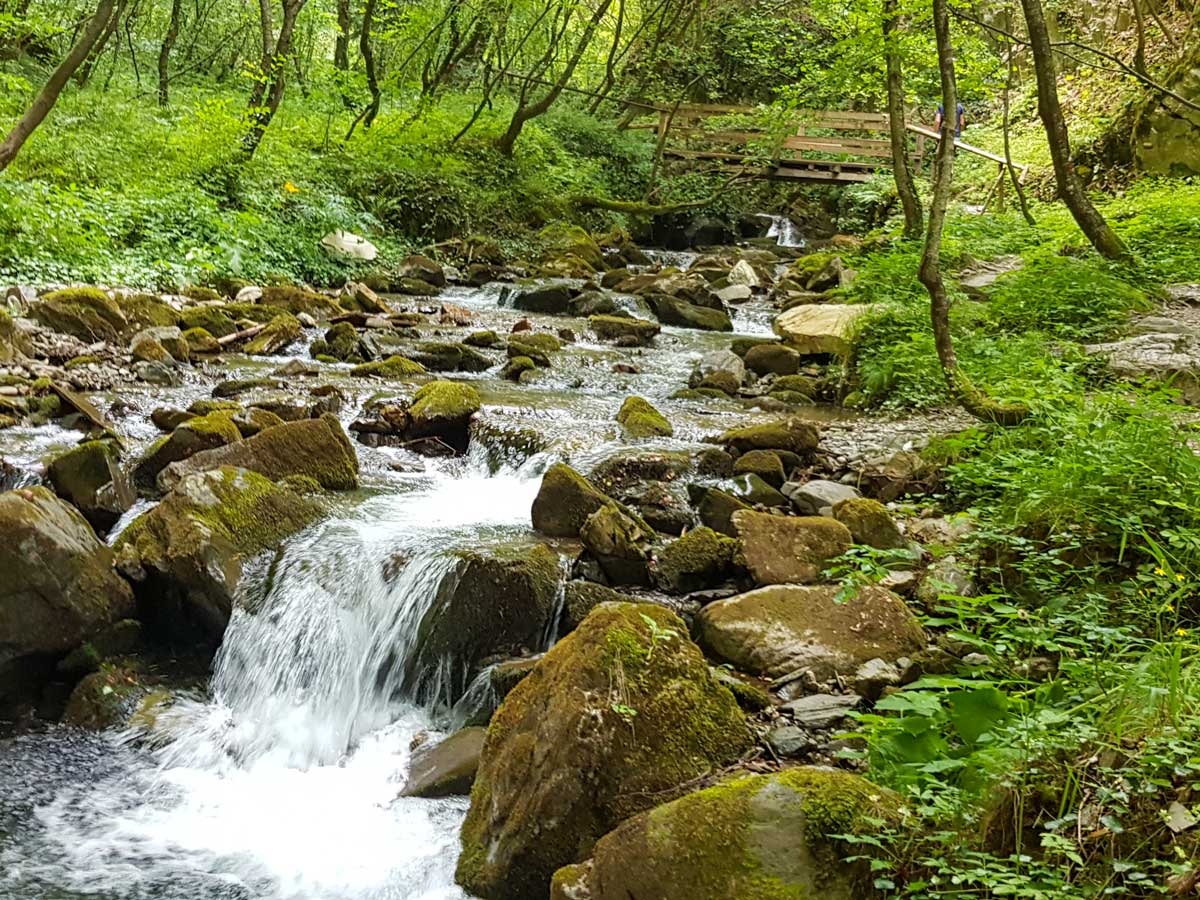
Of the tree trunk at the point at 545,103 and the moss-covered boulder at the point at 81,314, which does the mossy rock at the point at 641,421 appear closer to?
the moss-covered boulder at the point at 81,314

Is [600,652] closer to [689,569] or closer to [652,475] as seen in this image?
[689,569]

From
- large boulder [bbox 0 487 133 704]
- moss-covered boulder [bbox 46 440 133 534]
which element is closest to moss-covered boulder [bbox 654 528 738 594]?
large boulder [bbox 0 487 133 704]

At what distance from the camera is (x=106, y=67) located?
68.9 ft

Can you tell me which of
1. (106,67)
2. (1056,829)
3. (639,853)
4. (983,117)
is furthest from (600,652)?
(983,117)

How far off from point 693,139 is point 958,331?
729 inches

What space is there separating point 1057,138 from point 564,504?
683cm

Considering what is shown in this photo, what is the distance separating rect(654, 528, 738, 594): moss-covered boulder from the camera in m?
5.30

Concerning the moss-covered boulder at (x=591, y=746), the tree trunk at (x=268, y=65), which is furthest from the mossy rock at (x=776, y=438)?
the tree trunk at (x=268, y=65)

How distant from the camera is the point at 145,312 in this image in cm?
1029

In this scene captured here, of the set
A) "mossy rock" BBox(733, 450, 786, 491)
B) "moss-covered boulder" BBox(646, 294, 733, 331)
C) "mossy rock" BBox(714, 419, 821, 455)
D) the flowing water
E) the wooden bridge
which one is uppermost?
the wooden bridge

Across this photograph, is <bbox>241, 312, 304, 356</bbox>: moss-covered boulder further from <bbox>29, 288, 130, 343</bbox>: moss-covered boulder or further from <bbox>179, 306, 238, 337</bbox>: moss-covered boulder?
<bbox>29, 288, 130, 343</bbox>: moss-covered boulder

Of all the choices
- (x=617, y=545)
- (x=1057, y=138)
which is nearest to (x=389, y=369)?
(x=617, y=545)

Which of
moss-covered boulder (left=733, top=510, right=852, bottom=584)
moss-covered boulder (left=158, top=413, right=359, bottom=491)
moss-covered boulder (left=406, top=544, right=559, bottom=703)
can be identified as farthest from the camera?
moss-covered boulder (left=158, top=413, right=359, bottom=491)

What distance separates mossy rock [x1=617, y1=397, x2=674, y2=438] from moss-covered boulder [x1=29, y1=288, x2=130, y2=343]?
19.8 ft
